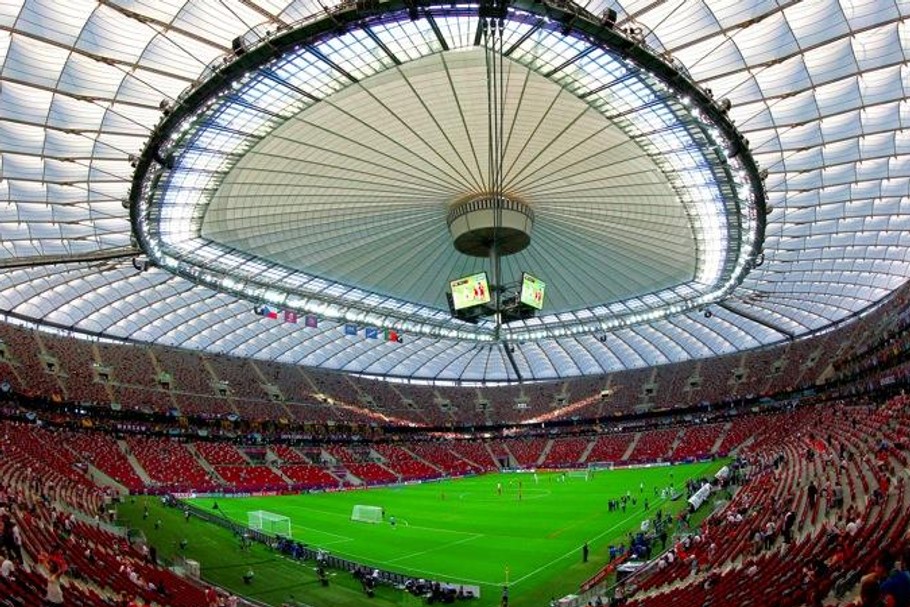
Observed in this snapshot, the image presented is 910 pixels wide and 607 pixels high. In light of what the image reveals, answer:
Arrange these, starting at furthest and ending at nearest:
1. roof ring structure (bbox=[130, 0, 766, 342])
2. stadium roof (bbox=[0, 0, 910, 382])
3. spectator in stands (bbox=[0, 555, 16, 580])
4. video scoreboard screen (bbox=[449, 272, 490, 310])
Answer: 1. video scoreboard screen (bbox=[449, 272, 490, 310])
2. roof ring structure (bbox=[130, 0, 766, 342])
3. stadium roof (bbox=[0, 0, 910, 382])
4. spectator in stands (bbox=[0, 555, 16, 580])

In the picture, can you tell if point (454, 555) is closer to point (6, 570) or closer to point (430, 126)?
point (430, 126)

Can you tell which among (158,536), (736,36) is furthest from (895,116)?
(158,536)

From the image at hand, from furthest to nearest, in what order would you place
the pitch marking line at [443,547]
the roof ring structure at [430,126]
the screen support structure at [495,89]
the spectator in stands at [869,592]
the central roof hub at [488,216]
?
the central roof hub at [488,216]
the pitch marking line at [443,547]
the roof ring structure at [430,126]
the screen support structure at [495,89]
the spectator in stands at [869,592]

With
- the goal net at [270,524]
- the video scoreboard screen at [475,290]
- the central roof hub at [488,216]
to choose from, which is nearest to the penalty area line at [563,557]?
the video scoreboard screen at [475,290]

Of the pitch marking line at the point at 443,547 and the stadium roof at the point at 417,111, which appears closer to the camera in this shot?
the stadium roof at the point at 417,111

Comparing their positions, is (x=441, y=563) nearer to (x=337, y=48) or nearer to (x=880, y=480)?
(x=880, y=480)

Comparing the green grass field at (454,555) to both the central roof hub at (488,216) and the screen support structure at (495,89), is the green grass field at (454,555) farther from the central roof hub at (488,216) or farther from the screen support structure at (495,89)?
the central roof hub at (488,216)

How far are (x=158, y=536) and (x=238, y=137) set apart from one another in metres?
24.4

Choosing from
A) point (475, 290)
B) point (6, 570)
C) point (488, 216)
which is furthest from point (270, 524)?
point (6, 570)

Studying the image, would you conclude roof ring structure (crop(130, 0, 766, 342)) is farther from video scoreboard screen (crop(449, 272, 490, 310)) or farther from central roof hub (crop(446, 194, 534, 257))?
video scoreboard screen (crop(449, 272, 490, 310))

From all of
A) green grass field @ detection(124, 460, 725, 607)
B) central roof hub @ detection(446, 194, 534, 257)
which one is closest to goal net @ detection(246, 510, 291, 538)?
green grass field @ detection(124, 460, 725, 607)

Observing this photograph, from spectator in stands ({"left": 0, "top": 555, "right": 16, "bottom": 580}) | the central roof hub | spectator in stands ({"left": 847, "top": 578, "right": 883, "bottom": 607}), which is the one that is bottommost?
spectator in stands ({"left": 0, "top": 555, "right": 16, "bottom": 580})

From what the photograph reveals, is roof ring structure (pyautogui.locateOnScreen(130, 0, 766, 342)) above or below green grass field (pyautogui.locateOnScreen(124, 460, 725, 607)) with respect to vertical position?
above

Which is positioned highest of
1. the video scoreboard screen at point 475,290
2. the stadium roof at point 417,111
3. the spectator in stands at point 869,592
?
the stadium roof at point 417,111
